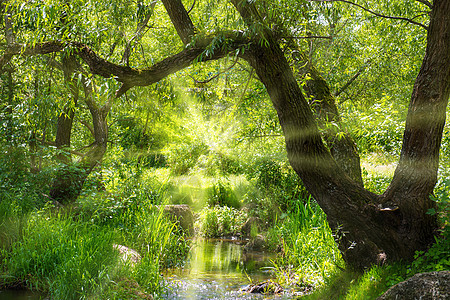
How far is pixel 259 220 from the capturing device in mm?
9609

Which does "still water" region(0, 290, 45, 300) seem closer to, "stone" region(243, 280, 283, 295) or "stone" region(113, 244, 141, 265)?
"stone" region(113, 244, 141, 265)

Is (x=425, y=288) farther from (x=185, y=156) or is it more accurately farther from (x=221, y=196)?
(x=185, y=156)

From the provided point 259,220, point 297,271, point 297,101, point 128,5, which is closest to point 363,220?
point 297,101

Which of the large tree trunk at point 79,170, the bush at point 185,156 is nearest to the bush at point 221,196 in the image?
the bush at point 185,156

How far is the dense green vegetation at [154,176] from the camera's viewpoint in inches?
183

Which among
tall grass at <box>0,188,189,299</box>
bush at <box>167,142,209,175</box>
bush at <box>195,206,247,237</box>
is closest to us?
tall grass at <box>0,188,189,299</box>

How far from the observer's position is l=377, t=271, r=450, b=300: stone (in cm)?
253

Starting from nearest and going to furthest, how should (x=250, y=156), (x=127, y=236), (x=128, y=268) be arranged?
1. (x=128, y=268)
2. (x=127, y=236)
3. (x=250, y=156)

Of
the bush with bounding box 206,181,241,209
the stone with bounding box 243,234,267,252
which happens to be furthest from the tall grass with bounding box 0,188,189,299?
the bush with bounding box 206,181,241,209

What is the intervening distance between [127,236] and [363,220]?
3.96 metres

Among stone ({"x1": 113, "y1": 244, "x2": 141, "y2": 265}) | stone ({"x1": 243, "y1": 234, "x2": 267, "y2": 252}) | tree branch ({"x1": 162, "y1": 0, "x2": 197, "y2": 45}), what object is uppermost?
tree branch ({"x1": 162, "y1": 0, "x2": 197, "y2": 45})

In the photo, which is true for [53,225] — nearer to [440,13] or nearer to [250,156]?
[440,13]

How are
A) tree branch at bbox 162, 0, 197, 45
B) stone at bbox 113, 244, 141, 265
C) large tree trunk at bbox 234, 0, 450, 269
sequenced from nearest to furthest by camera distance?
large tree trunk at bbox 234, 0, 450, 269, tree branch at bbox 162, 0, 197, 45, stone at bbox 113, 244, 141, 265

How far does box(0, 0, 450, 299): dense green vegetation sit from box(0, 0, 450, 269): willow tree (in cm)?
16
